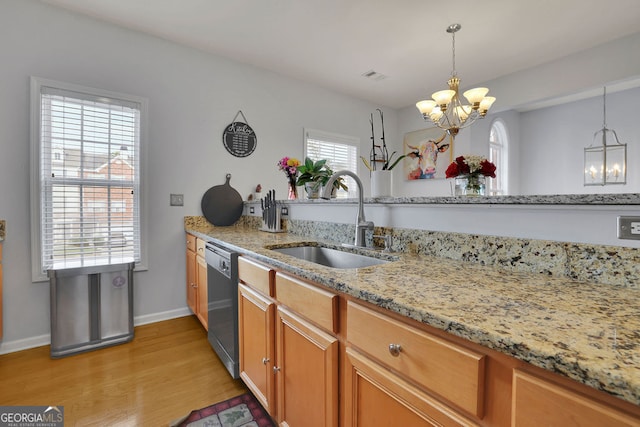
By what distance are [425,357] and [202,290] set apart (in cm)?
206

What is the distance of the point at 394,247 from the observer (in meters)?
1.54

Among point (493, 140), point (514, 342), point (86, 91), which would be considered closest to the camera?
point (514, 342)

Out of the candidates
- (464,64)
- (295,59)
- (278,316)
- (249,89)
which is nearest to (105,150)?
(249,89)

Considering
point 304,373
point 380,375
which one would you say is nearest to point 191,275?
point 304,373

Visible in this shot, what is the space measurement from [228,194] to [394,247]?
7.01ft

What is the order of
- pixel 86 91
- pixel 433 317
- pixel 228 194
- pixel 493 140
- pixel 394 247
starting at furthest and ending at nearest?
1. pixel 493 140
2. pixel 228 194
3. pixel 86 91
4. pixel 394 247
5. pixel 433 317

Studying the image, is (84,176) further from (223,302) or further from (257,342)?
(257,342)

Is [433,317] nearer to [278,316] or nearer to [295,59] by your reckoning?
[278,316]

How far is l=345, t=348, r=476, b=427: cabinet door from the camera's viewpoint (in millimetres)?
681

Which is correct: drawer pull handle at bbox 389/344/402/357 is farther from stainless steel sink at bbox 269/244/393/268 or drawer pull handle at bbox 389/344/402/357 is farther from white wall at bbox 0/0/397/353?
white wall at bbox 0/0/397/353

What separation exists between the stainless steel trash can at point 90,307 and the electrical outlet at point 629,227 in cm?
284

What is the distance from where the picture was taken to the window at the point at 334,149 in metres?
3.90

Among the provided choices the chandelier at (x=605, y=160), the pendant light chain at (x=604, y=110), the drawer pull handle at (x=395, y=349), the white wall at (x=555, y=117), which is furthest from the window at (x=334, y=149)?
the pendant light chain at (x=604, y=110)

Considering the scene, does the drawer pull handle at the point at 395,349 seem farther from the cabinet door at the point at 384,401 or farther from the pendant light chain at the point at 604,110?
the pendant light chain at the point at 604,110
